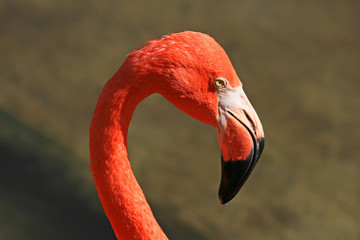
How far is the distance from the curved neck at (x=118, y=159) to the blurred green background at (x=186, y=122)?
180 cm

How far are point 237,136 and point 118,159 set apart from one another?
39 cm

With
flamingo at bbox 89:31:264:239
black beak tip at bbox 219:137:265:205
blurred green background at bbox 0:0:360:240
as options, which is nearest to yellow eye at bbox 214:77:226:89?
flamingo at bbox 89:31:264:239

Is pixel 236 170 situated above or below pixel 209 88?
below

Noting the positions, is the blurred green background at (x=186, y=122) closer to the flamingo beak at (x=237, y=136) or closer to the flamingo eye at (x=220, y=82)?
the flamingo beak at (x=237, y=136)

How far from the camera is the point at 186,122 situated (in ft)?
14.1

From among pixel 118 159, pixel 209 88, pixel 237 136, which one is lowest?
pixel 118 159

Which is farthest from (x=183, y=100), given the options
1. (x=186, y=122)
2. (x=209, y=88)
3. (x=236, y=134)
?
(x=186, y=122)

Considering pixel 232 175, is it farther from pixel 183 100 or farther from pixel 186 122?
pixel 186 122

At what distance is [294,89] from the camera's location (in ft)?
14.7

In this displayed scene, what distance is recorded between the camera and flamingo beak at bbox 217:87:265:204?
150cm

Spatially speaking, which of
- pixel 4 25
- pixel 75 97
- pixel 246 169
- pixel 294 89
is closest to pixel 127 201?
pixel 246 169

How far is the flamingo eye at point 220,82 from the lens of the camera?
58.5 inches

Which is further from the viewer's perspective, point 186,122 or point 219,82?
point 186,122

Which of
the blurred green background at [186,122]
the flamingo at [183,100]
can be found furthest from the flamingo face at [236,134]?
the blurred green background at [186,122]
